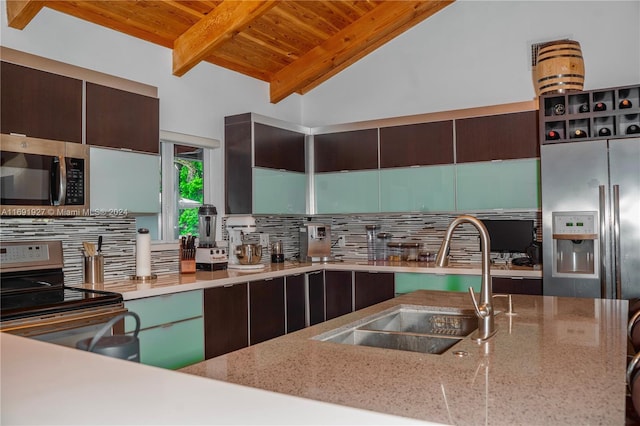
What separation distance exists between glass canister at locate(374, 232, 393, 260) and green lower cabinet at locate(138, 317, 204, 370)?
2.18 meters

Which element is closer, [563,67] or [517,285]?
[563,67]

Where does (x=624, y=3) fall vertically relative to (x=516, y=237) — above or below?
above

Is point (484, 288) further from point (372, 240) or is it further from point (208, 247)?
point (372, 240)

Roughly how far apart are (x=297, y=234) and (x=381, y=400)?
4.37 m

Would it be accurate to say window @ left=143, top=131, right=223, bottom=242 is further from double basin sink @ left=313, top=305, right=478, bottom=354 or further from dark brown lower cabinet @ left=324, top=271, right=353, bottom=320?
double basin sink @ left=313, top=305, right=478, bottom=354

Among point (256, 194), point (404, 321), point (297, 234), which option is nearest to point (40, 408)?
point (404, 321)

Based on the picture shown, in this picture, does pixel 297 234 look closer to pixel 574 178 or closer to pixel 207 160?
pixel 207 160

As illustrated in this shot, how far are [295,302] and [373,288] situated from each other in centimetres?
68

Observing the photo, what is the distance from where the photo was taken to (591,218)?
3.67 metres

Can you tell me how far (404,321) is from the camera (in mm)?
2363

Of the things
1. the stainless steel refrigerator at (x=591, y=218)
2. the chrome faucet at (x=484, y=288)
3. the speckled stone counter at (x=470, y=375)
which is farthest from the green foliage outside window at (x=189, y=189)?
the chrome faucet at (x=484, y=288)

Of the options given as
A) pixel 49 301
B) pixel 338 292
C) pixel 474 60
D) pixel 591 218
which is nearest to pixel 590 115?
pixel 591 218

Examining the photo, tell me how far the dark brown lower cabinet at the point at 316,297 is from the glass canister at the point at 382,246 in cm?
67

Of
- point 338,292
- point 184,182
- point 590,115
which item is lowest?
point 338,292
